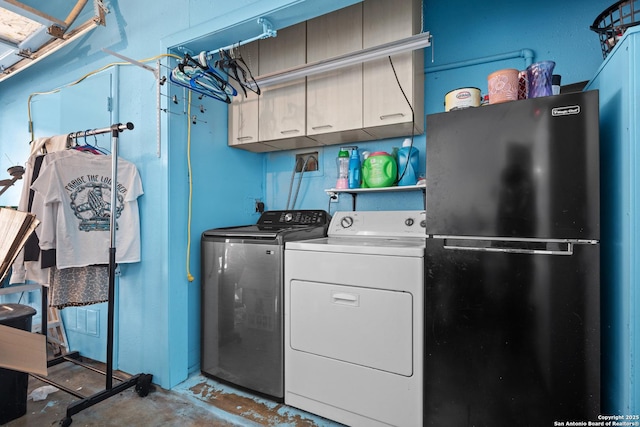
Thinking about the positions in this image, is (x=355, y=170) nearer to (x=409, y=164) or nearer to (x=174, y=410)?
(x=409, y=164)

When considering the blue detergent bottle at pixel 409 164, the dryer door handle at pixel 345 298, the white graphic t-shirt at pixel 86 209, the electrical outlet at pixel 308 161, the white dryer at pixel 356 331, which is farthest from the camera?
the electrical outlet at pixel 308 161

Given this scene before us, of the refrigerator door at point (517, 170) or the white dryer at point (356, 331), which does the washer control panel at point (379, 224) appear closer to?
the white dryer at point (356, 331)

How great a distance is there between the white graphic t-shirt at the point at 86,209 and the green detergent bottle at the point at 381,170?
5.27 feet

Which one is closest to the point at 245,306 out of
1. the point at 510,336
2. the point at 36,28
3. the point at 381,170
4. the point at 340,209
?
the point at 340,209

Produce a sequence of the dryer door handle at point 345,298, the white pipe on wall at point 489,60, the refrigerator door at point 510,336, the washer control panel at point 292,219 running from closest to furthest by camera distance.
Result: the refrigerator door at point 510,336 → the dryer door handle at point 345,298 → the white pipe on wall at point 489,60 → the washer control panel at point 292,219

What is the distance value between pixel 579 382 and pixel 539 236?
57cm

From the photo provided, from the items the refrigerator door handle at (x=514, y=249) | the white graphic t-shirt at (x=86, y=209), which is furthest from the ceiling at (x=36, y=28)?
the refrigerator door handle at (x=514, y=249)

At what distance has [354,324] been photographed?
1.64 meters

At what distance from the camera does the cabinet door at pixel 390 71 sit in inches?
74.8

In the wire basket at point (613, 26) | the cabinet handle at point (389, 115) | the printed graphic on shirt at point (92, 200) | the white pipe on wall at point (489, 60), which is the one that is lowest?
A: the printed graphic on shirt at point (92, 200)

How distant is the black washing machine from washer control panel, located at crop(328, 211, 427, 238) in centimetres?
20

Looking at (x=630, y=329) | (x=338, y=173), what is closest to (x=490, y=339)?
(x=630, y=329)

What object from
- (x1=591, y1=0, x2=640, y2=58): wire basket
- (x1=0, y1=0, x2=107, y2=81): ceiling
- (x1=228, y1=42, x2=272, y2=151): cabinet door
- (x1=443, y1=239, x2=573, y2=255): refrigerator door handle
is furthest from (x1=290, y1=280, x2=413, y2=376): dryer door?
(x1=0, y1=0, x2=107, y2=81): ceiling

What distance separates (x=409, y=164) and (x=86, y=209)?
2.13 metres
